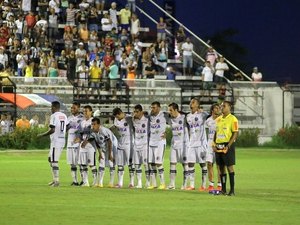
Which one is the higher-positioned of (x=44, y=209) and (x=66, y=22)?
(x=66, y=22)

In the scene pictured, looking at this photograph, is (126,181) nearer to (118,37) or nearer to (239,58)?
(118,37)

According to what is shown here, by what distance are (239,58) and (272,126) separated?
36.0 meters

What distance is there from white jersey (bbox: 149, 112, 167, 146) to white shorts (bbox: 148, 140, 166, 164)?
105mm

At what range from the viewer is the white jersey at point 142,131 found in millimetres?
29125

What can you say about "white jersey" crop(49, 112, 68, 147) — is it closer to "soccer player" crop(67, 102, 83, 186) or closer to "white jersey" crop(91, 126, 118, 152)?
"soccer player" crop(67, 102, 83, 186)

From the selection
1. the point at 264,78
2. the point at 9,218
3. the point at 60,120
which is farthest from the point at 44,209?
the point at 264,78

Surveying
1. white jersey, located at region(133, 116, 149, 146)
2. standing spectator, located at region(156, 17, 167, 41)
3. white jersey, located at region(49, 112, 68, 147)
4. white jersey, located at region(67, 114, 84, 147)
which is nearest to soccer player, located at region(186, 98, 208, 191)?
white jersey, located at region(133, 116, 149, 146)

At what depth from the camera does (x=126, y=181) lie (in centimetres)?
3266

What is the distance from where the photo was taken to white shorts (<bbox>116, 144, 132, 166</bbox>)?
29328mm

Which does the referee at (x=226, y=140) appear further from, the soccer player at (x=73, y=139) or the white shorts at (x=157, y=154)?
the soccer player at (x=73, y=139)

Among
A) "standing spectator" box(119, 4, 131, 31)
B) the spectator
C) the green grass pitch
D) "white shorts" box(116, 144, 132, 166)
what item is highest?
"standing spectator" box(119, 4, 131, 31)

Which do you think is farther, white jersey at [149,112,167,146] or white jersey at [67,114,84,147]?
white jersey at [67,114,84,147]

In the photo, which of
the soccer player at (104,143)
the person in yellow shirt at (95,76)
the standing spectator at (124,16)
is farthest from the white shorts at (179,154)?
the standing spectator at (124,16)

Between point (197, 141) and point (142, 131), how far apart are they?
1494 mm
